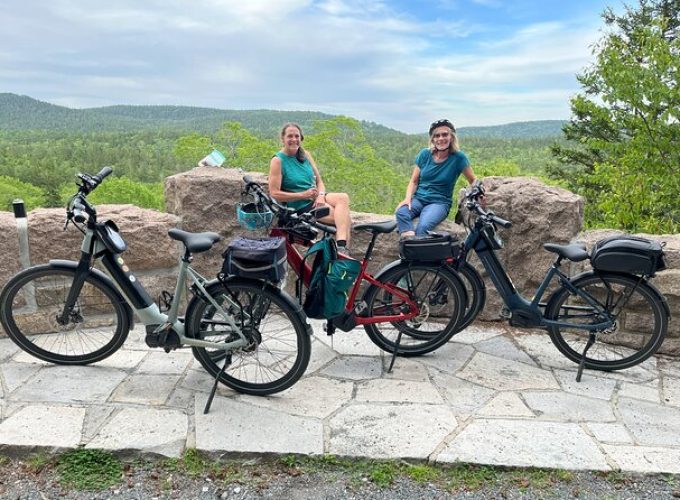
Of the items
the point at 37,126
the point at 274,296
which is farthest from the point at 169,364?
the point at 37,126

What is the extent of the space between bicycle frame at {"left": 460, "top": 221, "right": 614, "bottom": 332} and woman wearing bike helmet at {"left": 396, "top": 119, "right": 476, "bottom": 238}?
0.57 meters

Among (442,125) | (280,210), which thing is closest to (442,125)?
(442,125)

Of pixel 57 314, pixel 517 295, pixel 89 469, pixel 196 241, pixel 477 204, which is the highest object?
pixel 477 204

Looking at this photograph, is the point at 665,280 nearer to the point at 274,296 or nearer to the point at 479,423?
the point at 479,423

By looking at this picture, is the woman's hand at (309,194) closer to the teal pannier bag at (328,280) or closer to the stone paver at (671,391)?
the teal pannier bag at (328,280)

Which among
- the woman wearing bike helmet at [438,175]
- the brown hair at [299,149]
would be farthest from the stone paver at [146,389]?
the woman wearing bike helmet at [438,175]

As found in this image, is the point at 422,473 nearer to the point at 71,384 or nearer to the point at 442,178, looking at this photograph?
the point at 71,384

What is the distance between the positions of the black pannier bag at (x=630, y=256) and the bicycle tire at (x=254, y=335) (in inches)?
75.0

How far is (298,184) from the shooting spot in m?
4.22

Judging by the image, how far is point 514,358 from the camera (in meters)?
3.77

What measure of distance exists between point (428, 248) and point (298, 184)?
1252 millimetres

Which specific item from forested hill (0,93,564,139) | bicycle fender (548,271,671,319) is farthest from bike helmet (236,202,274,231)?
forested hill (0,93,564,139)

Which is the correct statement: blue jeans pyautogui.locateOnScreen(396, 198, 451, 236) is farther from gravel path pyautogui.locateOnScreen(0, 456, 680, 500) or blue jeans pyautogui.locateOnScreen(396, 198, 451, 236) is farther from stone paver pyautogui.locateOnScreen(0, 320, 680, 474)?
gravel path pyautogui.locateOnScreen(0, 456, 680, 500)

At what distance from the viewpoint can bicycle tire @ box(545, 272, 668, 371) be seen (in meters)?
3.47
